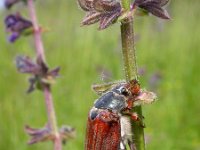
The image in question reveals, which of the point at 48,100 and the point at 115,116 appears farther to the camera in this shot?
Result: the point at 48,100

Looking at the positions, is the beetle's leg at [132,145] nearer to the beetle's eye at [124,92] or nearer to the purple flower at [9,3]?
the beetle's eye at [124,92]

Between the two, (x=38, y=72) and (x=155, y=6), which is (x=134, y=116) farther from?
(x=38, y=72)

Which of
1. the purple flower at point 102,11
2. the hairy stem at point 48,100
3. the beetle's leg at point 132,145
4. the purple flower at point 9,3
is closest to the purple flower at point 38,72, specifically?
the hairy stem at point 48,100

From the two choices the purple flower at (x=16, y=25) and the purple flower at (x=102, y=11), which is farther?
the purple flower at (x=16, y=25)

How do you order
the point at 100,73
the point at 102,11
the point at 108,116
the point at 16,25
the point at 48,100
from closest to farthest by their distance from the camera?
the point at 108,116 → the point at 102,11 → the point at 48,100 → the point at 16,25 → the point at 100,73

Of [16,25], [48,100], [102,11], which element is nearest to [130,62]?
[102,11]

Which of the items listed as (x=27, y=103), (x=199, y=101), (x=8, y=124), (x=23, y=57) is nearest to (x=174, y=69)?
(x=199, y=101)
